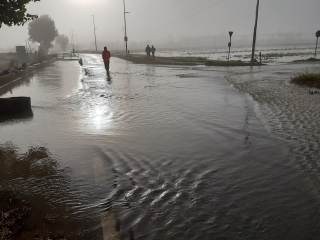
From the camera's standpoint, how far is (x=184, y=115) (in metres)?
10.4

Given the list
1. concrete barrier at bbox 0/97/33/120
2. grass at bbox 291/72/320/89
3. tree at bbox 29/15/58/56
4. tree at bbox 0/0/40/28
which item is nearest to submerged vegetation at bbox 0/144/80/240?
concrete barrier at bbox 0/97/33/120

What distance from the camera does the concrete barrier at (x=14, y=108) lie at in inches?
415

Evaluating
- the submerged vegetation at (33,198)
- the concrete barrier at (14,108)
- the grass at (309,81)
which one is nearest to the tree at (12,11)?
the concrete barrier at (14,108)

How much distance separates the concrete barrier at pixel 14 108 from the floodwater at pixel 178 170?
421 mm

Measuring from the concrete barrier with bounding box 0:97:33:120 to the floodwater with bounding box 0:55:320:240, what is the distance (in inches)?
16.6

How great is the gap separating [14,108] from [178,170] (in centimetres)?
699

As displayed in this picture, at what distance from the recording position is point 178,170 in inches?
234

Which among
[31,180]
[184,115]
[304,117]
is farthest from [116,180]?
[304,117]

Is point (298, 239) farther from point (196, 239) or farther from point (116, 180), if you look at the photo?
point (116, 180)

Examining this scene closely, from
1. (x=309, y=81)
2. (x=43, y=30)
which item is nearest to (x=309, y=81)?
(x=309, y=81)

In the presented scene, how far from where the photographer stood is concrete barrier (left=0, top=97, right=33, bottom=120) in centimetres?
1053

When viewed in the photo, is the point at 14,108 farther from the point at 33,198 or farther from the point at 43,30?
the point at 43,30

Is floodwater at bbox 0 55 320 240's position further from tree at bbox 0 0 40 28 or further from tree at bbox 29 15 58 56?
tree at bbox 29 15 58 56

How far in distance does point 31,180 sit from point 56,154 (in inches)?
55.0
